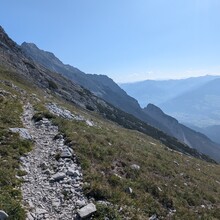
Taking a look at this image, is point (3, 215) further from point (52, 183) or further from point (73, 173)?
point (73, 173)

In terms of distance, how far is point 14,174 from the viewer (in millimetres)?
14367

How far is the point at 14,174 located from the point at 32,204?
2.39 metres

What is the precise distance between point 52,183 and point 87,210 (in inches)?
111

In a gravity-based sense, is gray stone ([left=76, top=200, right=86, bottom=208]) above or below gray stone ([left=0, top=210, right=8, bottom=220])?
above

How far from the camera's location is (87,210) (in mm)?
12703

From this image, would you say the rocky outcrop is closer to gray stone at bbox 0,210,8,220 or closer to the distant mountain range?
gray stone at bbox 0,210,8,220

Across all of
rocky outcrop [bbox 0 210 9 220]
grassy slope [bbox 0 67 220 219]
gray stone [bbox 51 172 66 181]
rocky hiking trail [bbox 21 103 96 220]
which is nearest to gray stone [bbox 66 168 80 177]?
rocky hiking trail [bbox 21 103 96 220]

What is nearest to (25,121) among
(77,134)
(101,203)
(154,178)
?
(77,134)

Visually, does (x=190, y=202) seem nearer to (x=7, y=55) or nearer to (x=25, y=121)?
(x=25, y=121)

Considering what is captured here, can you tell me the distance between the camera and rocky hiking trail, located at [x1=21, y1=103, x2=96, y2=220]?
12516 millimetres

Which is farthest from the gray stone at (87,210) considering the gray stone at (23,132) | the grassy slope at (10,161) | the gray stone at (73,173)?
the gray stone at (23,132)

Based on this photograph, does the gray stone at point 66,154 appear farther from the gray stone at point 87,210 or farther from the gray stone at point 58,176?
the gray stone at point 87,210

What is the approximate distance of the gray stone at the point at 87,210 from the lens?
12414mm

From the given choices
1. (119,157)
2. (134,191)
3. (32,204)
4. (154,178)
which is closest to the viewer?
(32,204)
